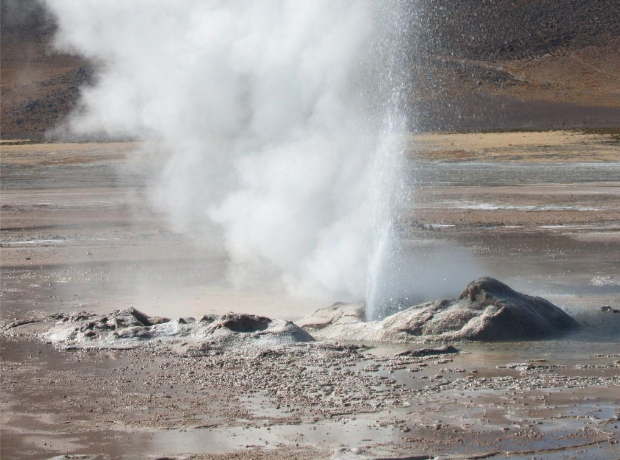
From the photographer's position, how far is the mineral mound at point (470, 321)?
36.8 ft

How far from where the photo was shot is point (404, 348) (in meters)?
10.9

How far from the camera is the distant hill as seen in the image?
71.6 metres

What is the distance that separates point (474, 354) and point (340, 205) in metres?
5.19

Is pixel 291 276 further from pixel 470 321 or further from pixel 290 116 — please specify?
pixel 470 321

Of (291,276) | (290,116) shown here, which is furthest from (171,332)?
(290,116)

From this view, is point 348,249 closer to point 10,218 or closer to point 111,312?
point 111,312

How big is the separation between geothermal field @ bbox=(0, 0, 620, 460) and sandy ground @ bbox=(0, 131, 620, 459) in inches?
1.5

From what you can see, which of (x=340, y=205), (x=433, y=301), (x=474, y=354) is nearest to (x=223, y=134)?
(x=340, y=205)

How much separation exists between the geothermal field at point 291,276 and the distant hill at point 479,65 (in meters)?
41.1

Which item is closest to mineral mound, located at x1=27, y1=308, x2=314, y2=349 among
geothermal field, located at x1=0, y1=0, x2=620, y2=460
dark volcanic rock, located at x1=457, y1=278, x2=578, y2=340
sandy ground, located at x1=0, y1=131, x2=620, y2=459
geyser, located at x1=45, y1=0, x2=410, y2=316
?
geothermal field, located at x1=0, y1=0, x2=620, y2=460

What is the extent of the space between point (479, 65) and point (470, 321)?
3114 inches

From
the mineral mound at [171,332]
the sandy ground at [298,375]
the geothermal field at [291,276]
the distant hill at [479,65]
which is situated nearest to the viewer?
the sandy ground at [298,375]

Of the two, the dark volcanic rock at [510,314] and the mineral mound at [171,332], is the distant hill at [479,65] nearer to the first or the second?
the dark volcanic rock at [510,314]

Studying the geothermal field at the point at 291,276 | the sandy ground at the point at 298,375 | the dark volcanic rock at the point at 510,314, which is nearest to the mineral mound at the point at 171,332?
the geothermal field at the point at 291,276
